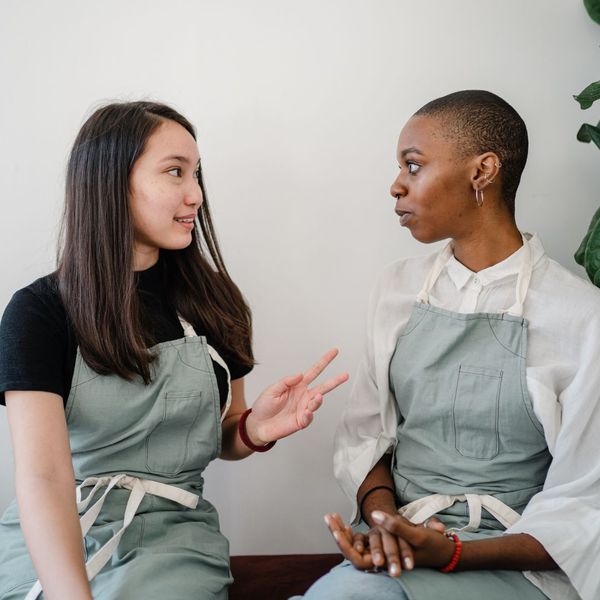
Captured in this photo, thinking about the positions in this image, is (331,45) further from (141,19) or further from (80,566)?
(80,566)

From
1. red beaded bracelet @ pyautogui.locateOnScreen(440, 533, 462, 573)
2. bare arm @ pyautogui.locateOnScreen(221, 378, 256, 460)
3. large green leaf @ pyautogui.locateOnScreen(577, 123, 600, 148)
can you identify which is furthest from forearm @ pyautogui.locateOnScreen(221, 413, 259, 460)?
large green leaf @ pyautogui.locateOnScreen(577, 123, 600, 148)

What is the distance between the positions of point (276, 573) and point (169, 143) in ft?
3.47

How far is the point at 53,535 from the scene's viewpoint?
1.14 metres

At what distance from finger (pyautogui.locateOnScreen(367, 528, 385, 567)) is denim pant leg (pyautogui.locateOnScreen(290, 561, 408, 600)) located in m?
0.04

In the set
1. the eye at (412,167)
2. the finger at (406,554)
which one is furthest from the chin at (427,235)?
the finger at (406,554)

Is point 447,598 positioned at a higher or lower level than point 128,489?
lower

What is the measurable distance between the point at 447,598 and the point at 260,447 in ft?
1.61

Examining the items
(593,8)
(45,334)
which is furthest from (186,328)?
(593,8)

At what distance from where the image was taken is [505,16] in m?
1.74

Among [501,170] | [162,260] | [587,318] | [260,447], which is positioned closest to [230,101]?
[162,260]

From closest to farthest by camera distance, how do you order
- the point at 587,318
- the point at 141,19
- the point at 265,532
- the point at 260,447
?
the point at 587,318 < the point at 260,447 < the point at 141,19 < the point at 265,532

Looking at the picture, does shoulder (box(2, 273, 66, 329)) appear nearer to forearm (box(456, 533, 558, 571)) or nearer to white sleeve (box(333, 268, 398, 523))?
white sleeve (box(333, 268, 398, 523))

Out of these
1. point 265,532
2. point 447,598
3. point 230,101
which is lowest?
point 265,532

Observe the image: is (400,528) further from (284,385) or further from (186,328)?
(186,328)
